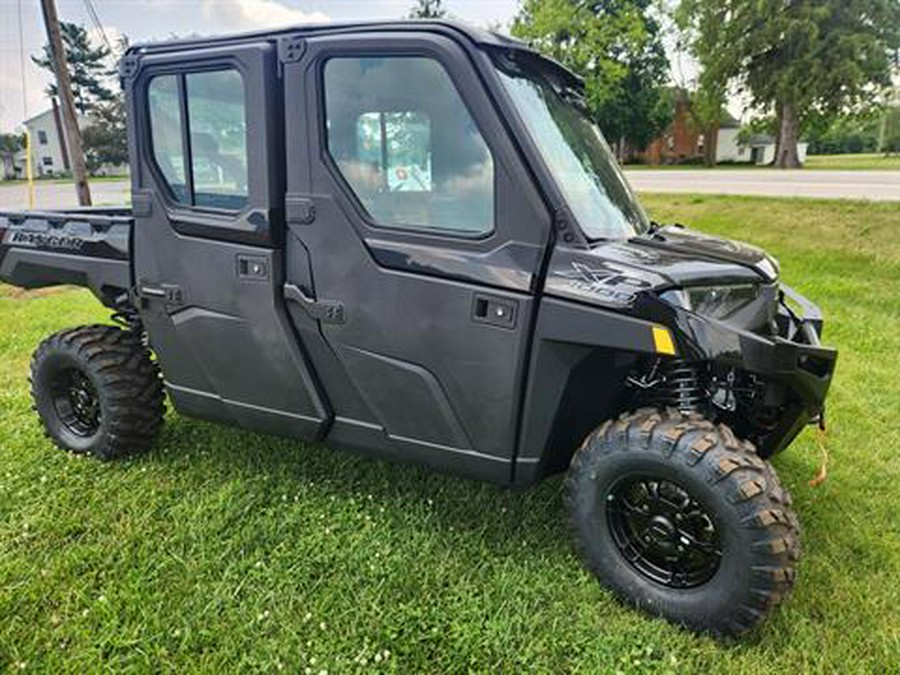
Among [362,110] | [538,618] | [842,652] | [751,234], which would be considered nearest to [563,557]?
[538,618]

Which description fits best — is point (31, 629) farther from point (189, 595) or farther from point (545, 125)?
point (545, 125)

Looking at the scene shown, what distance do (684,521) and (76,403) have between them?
11.0 ft

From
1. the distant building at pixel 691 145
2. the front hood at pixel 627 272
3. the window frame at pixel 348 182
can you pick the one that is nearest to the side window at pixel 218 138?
the window frame at pixel 348 182

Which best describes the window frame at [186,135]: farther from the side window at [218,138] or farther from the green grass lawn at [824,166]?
the green grass lawn at [824,166]

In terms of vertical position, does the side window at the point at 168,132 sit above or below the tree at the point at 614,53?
below

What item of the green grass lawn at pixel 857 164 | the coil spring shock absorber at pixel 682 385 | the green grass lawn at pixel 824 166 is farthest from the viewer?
the green grass lawn at pixel 857 164

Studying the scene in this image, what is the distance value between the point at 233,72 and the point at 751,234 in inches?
378

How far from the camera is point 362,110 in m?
2.63

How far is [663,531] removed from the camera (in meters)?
2.48

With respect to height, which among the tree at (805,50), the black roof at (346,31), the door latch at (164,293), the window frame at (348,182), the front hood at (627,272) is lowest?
the door latch at (164,293)

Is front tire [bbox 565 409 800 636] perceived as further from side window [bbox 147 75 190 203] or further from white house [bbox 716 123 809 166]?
white house [bbox 716 123 809 166]

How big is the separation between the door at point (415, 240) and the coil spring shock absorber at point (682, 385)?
2.02 feet

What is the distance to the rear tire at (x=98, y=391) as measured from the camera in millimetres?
3441

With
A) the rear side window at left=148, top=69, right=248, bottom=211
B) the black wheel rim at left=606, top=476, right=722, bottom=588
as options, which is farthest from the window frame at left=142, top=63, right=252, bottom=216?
the black wheel rim at left=606, top=476, right=722, bottom=588
